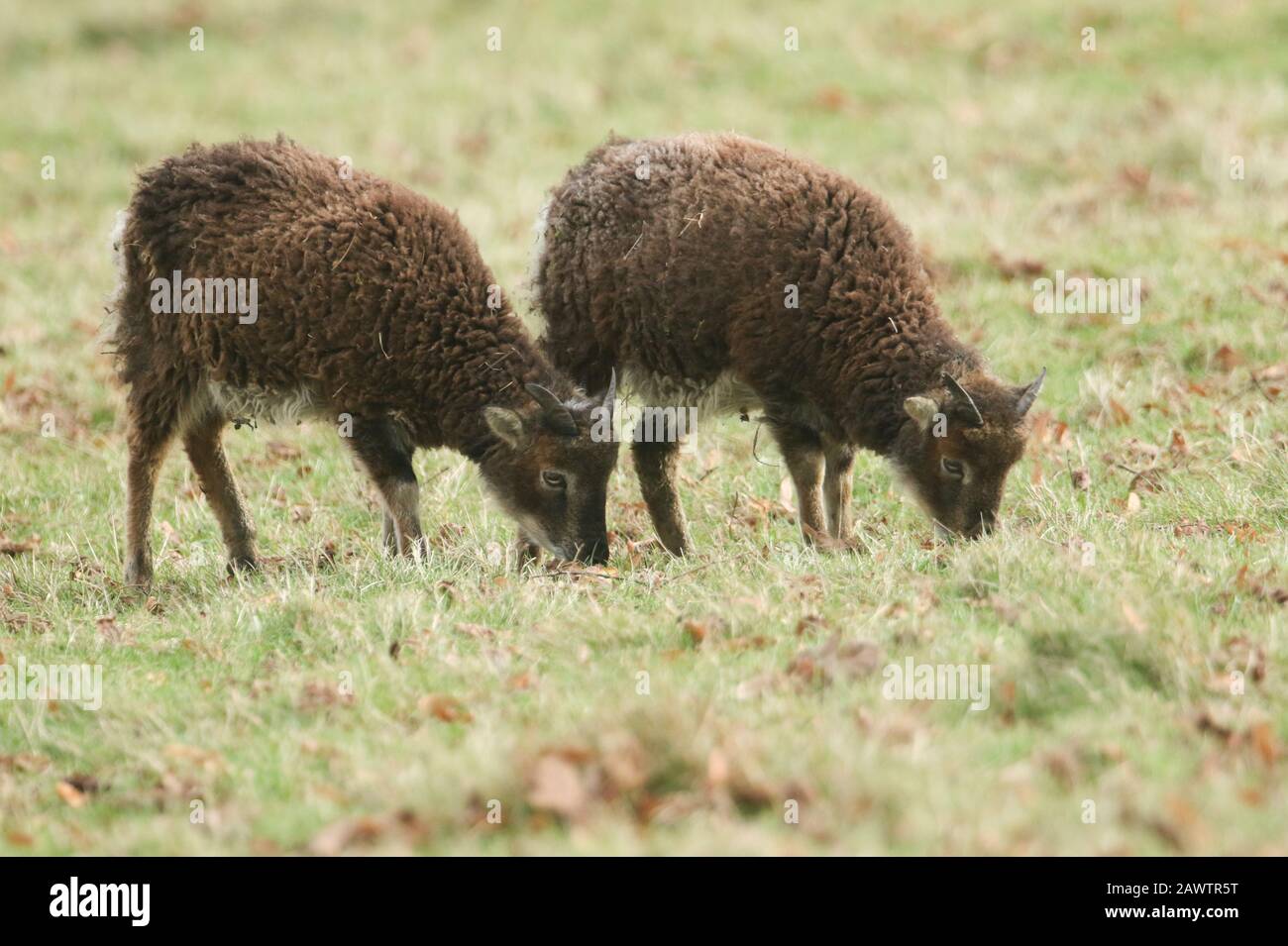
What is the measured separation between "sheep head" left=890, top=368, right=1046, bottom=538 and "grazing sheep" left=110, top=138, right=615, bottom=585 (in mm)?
1676

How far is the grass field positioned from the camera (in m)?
5.38

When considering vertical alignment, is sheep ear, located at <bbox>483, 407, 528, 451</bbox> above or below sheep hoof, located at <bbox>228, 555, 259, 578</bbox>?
above

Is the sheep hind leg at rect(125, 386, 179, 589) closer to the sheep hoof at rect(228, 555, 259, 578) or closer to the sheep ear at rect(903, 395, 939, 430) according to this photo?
the sheep hoof at rect(228, 555, 259, 578)

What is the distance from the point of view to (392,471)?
29.3 feet

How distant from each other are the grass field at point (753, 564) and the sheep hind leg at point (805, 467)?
0.83ft

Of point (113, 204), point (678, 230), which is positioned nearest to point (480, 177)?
point (113, 204)

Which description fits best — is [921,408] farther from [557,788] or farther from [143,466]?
[143,466]

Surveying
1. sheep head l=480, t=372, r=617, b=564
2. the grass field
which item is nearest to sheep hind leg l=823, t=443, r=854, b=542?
the grass field

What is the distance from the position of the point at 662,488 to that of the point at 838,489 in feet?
3.39

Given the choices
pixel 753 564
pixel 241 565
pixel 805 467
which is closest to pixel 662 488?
pixel 805 467

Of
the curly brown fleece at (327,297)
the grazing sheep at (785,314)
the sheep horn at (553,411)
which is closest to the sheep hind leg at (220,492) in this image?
the curly brown fleece at (327,297)

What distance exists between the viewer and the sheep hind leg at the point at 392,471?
8.88 m
